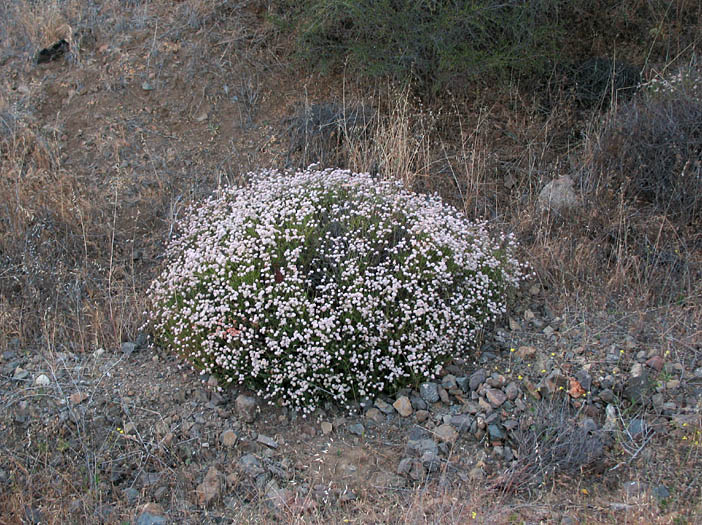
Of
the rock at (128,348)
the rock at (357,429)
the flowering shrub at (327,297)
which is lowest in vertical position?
the rock at (357,429)

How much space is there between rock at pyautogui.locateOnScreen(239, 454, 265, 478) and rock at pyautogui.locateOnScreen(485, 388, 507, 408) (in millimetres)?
1296

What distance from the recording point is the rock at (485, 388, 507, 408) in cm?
382

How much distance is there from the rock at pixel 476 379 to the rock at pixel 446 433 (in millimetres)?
333

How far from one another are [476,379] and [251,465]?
4.45ft

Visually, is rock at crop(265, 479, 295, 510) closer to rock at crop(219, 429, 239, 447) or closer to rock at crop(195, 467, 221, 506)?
rock at crop(195, 467, 221, 506)

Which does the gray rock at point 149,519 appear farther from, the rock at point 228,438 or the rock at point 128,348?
the rock at point 128,348

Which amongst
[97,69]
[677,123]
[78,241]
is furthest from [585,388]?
[97,69]

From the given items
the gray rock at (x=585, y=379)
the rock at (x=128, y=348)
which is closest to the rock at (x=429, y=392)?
the gray rock at (x=585, y=379)

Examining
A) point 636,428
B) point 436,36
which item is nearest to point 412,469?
point 636,428

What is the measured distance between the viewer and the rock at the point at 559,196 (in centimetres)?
543

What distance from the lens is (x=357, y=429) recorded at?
3.81m

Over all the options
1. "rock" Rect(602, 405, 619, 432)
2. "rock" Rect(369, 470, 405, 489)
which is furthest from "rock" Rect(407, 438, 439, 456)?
"rock" Rect(602, 405, 619, 432)

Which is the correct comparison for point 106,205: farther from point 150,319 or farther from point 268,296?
point 268,296

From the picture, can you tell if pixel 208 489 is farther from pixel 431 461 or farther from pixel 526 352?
pixel 526 352
